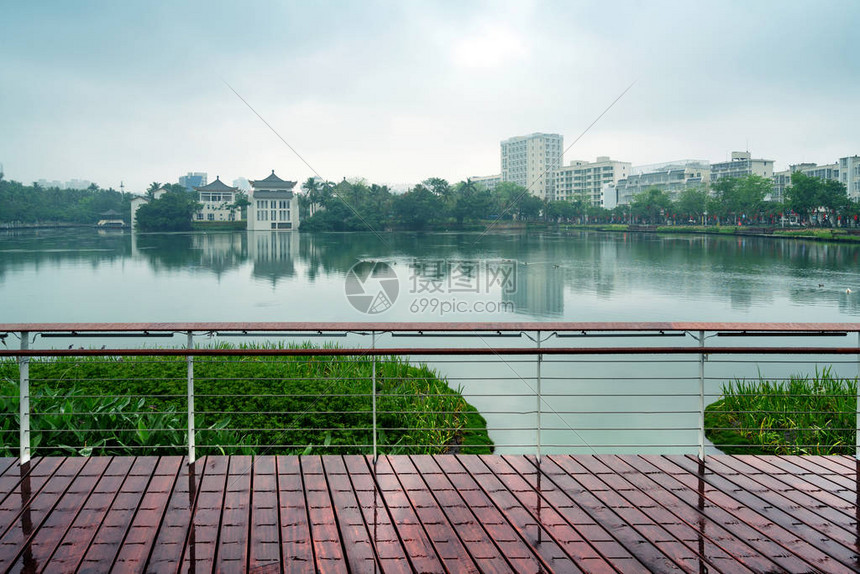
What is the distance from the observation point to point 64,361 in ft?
23.3

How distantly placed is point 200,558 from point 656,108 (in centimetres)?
6252

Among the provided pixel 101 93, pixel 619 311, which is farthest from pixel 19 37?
pixel 619 311

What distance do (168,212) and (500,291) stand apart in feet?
135

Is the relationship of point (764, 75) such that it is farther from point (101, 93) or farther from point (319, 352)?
point (319, 352)

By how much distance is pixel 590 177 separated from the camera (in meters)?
94.3

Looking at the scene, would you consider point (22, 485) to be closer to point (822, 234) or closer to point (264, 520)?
point (264, 520)

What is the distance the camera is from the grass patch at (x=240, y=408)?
3.66 meters

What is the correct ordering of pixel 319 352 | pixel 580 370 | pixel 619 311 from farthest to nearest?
pixel 619 311 → pixel 580 370 → pixel 319 352

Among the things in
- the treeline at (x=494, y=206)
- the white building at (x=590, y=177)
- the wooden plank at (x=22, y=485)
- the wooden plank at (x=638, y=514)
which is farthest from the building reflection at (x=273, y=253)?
the white building at (x=590, y=177)

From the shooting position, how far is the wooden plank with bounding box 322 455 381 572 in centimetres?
178

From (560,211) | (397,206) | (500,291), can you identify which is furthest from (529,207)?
(500,291)

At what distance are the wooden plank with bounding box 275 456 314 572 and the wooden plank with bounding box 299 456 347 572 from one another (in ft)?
0.06

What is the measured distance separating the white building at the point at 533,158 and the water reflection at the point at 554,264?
29.4 metres

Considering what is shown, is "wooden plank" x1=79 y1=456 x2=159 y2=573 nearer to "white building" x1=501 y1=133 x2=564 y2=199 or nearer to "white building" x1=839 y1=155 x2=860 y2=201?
"white building" x1=839 y1=155 x2=860 y2=201
